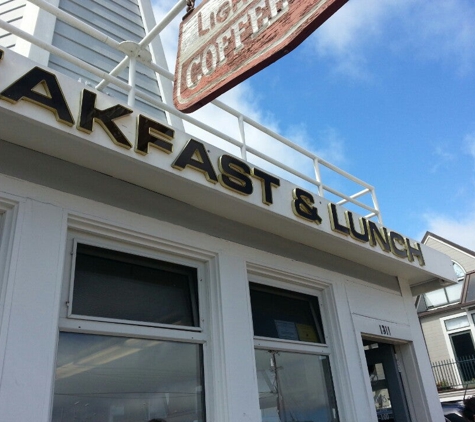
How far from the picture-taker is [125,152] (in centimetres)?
311

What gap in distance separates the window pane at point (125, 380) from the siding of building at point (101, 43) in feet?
8.80

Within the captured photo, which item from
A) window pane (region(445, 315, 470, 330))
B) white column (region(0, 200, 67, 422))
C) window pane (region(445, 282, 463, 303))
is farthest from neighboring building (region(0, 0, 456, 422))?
window pane (region(445, 282, 463, 303))

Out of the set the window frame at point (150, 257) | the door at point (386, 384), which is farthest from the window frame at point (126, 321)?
the door at point (386, 384)

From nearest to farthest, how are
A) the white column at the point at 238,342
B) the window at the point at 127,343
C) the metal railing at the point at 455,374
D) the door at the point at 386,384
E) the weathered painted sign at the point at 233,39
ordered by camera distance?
the weathered painted sign at the point at 233,39 → the window at the point at 127,343 → the white column at the point at 238,342 → the door at the point at 386,384 → the metal railing at the point at 455,374

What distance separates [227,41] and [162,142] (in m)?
0.92

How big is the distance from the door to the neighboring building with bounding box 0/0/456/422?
5cm

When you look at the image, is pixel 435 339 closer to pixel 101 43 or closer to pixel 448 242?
pixel 448 242

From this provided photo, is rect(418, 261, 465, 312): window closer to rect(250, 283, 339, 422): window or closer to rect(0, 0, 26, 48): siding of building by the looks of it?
rect(250, 283, 339, 422): window

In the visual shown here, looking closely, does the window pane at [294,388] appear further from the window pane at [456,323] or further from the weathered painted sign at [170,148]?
the window pane at [456,323]

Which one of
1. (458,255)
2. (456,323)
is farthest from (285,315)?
(458,255)

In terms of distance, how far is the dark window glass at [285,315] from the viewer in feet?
13.8

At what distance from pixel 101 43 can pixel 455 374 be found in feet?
58.0

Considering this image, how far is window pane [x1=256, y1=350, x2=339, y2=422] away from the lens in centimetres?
388

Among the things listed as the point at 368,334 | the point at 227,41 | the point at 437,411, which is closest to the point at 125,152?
the point at 227,41
